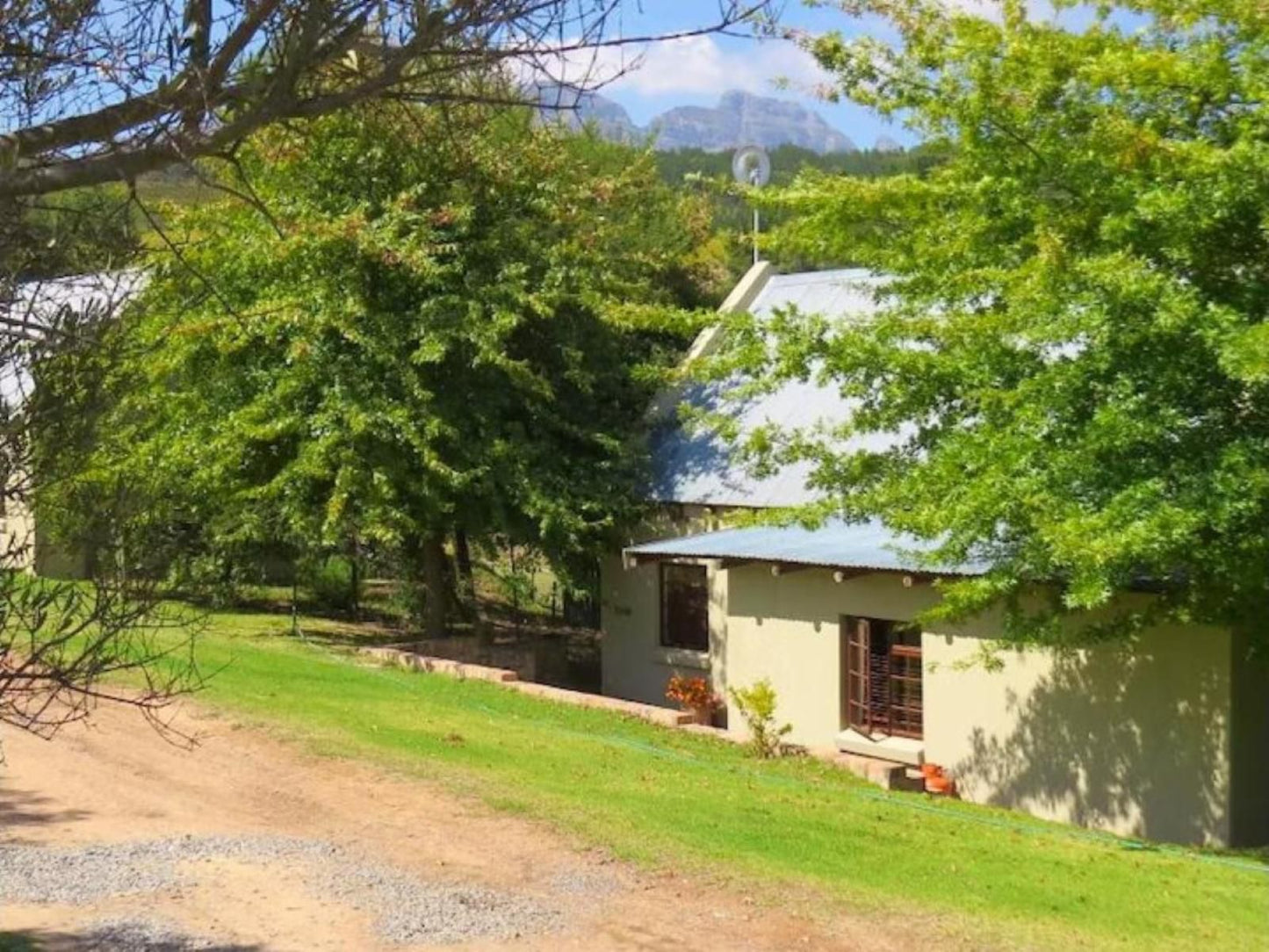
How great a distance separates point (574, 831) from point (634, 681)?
12.8m

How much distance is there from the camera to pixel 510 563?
2611 centimetres

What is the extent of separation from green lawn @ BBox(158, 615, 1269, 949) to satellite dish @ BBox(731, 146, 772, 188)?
34.0 ft

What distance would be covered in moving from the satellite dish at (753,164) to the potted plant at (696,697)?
868 centimetres

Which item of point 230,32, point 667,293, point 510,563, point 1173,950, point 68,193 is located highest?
point 667,293

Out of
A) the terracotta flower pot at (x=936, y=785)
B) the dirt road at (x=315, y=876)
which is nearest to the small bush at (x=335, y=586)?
the terracotta flower pot at (x=936, y=785)

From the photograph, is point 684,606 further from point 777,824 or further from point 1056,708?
point 777,824

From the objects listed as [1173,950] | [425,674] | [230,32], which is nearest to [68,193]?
[230,32]

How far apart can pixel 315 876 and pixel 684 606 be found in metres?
14.0

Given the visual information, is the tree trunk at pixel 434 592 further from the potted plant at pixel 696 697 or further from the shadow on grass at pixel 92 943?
the shadow on grass at pixel 92 943

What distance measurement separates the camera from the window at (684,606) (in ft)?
76.7

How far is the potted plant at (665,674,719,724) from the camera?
21234mm

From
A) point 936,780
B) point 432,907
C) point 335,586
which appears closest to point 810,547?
point 936,780

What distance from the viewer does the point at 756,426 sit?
21.7m

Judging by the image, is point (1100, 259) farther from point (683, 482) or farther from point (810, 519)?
point (683, 482)
